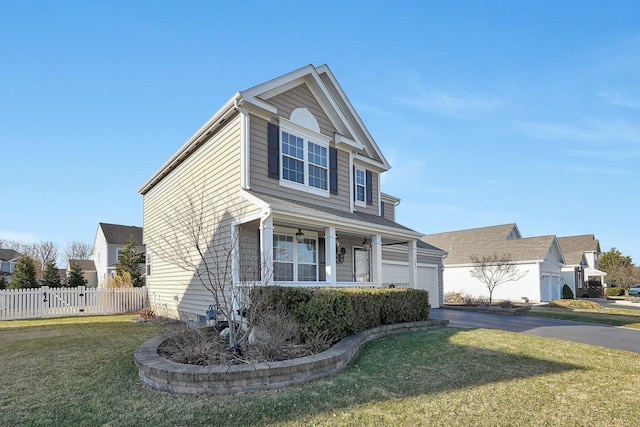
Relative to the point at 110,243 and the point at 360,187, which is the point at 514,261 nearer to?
the point at 360,187

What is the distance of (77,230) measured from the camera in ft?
191

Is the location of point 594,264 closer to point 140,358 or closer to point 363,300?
point 363,300

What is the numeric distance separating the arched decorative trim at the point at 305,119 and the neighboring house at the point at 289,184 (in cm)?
4

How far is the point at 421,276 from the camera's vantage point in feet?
63.8

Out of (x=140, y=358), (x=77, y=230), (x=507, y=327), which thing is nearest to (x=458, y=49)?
(x=507, y=327)

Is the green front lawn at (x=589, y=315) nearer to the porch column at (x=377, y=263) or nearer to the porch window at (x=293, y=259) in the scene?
the porch column at (x=377, y=263)

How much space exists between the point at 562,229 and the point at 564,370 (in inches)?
1849

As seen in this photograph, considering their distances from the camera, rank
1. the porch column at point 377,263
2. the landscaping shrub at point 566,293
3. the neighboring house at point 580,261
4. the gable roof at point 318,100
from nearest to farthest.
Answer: the gable roof at point 318,100, the porch column at point 377,263, the landscaping shrub at point 566,293, the neighboring house at point 580,261

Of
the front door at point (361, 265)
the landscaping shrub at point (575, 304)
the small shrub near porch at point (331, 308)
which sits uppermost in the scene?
the front door at point (361, 265)

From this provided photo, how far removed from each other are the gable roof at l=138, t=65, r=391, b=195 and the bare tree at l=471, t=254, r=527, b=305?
45.6 ft

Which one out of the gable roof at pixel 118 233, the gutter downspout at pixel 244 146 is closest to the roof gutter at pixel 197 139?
the gutter downspout at pixel 244 146

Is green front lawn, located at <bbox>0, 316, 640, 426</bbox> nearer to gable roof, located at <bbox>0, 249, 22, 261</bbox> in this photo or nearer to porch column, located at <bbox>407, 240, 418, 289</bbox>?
porch column, located at <bbox>407, 240, 418, 289</bbox>

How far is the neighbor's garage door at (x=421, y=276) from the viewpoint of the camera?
17.7 metres

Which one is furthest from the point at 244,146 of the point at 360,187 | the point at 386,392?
the point at 386,392
